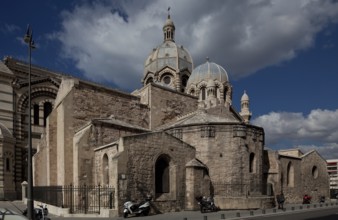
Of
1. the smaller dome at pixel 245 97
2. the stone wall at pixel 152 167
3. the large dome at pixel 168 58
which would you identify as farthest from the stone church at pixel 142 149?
the smaller dome at pixel 245 97

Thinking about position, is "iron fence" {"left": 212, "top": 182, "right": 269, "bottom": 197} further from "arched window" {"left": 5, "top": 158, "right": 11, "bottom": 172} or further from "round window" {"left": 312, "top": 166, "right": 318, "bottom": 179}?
"arched window" {"left": 5, "top": 158, "right": 11, "bottom": 172}

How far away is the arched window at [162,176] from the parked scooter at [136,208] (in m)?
1.89

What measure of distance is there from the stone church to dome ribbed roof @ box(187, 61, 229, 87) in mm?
12318

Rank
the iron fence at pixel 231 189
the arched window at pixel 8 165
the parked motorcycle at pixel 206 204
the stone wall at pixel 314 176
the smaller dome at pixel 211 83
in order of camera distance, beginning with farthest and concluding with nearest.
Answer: the smaller dome at pixel 211 83 < the stone wall at pixel 314 176 < the arched window at pixel 8 165 < the iron fence at pixel 231 189 < the parked motorcycle at pixel 206 204

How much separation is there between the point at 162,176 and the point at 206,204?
2.87 metres

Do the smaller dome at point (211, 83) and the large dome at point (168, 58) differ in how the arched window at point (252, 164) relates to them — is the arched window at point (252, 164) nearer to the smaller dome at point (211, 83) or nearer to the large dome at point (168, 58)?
the smaller dome at point (211, 83)

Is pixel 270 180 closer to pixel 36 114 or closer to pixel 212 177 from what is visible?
pixel 212 177

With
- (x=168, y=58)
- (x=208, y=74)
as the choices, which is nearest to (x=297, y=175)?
(x=208, y=74)

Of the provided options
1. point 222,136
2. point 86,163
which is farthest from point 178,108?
point 86,163

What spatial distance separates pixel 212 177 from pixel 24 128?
54.9ft

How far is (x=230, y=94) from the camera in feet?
154

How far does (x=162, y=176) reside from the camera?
64.5 ft

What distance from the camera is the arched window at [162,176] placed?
1948cm

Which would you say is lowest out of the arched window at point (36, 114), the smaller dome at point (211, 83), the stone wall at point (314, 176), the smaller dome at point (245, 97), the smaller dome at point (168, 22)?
the stone wall at point (314, 176)
